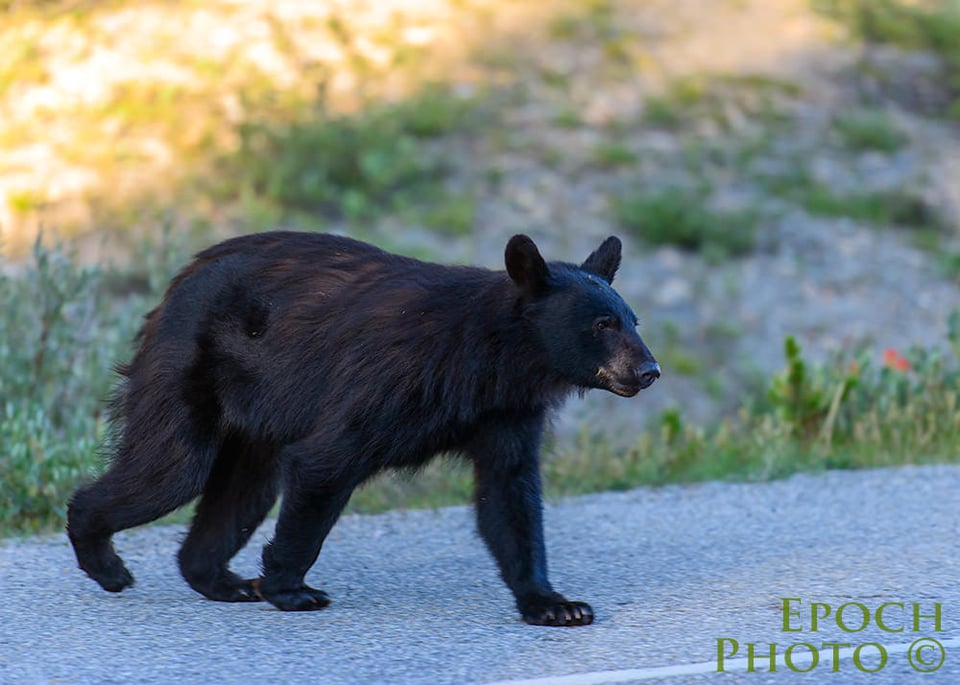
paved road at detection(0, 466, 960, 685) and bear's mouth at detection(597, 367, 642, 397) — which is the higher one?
bear's mouth at detection(597, 367, 642, 397)

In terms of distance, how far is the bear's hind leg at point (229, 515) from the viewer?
217 inches

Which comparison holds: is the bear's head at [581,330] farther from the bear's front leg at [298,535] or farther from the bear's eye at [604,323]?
the bear's front leg at [298,535]

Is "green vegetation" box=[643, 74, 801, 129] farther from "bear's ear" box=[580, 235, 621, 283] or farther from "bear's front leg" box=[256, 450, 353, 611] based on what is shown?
"bear's front leg" box=[256, 450, 353, 611]

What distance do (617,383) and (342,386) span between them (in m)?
0.97

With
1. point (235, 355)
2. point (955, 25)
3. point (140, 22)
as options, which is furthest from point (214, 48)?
point (235, 355)

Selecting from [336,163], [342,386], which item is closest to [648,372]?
[342,386]

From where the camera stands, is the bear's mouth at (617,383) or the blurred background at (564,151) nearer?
the bear's mouth at (617,383)

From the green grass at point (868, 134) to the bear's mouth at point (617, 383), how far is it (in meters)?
12.2

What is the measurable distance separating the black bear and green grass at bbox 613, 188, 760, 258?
30.0ft

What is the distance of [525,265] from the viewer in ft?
16.8

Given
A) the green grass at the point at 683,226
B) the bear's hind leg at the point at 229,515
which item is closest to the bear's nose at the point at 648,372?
the bear's hind leg at the point at 229,515

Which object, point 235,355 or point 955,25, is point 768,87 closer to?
point 955,25

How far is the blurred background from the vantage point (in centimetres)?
1323

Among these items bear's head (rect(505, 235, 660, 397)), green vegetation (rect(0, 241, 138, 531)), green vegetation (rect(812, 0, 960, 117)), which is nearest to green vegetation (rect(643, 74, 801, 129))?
green vegetation (rect(812, 0, 960, 117))
